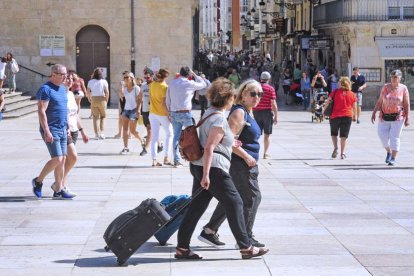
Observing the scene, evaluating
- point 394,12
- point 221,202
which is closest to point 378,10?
point 394,12

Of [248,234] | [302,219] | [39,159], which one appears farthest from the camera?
[39,159]

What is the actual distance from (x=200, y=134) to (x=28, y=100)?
82.2 ft

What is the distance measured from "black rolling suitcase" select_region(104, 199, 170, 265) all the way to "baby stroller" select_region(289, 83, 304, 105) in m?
28.9

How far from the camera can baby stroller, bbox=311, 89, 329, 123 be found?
27781mm

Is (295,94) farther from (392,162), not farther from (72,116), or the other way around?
(72,116)

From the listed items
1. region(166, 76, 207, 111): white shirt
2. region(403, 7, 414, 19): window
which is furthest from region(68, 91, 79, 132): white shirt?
region(403, 7, 414, 19): window

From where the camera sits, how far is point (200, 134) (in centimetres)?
842

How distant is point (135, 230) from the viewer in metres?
8.27

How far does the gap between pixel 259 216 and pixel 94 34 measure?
80.3 ft

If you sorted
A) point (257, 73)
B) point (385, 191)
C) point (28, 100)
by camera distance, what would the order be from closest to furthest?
point (385, 191), point (28, 100), point (257, 73)

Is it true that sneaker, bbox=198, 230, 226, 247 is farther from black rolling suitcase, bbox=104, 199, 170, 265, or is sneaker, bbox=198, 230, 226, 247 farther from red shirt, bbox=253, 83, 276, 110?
red shirt, bbox=253, 83, 276, 110

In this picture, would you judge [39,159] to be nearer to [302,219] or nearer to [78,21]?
[302,219]

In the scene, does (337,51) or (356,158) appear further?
(337,51)

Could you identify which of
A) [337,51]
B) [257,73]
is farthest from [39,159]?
[257,73]
